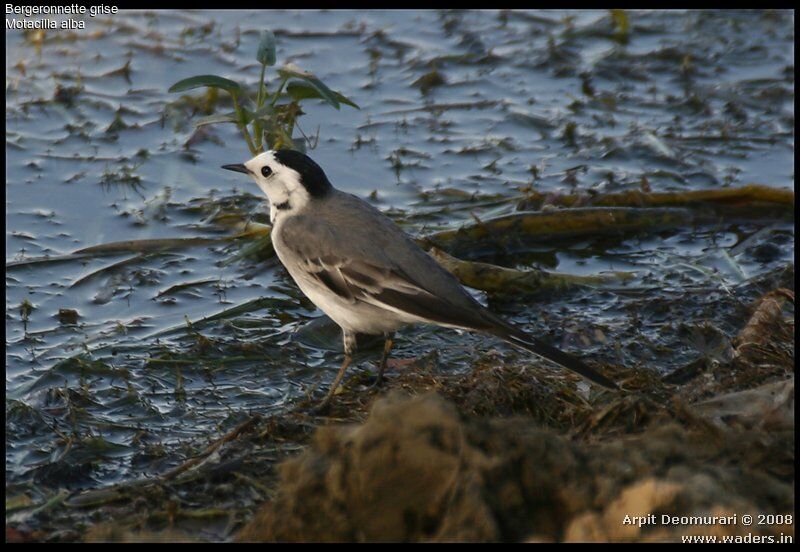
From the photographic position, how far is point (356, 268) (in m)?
6.56

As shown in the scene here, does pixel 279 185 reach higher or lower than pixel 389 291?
higher

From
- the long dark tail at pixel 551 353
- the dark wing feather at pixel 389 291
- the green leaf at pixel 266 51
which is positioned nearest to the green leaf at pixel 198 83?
the green leaf at pixel 266 51

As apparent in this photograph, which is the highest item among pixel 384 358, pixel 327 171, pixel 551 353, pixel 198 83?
pixel 198 83

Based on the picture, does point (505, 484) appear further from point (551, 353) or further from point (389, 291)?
point (389, 291)

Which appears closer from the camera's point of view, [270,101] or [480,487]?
[480,487]

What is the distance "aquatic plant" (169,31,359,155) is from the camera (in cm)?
739

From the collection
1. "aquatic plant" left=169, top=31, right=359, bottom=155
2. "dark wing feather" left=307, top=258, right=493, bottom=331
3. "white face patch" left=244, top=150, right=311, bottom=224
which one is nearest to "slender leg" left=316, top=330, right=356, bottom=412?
"dark wing feather" left=307, top=258, right=493, bottom=331

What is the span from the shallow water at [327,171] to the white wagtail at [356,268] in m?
0.50

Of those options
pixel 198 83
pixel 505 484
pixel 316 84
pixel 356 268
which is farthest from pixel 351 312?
pixel 505 484

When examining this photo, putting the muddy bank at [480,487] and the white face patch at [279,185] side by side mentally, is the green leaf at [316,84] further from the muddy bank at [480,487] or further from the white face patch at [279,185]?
the muddy bank at [480,487]

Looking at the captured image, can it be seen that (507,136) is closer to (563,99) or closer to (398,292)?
(563,99)

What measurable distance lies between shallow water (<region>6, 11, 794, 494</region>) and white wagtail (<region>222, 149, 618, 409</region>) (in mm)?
A: 496

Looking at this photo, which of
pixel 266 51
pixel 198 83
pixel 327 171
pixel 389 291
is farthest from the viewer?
pixel 327 171

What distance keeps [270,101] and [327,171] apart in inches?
68.2
